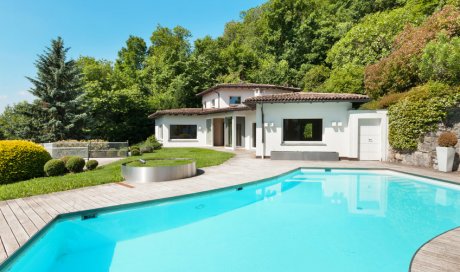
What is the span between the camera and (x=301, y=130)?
16.4 meters

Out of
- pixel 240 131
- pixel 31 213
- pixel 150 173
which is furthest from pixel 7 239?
pixel 240 131

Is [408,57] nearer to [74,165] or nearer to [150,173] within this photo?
[150,173]

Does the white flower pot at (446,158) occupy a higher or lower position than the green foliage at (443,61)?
lower

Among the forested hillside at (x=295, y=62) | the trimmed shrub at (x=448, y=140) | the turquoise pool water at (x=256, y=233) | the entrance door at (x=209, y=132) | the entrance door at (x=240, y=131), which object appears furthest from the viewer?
the entrance door at (x=209, y=132)

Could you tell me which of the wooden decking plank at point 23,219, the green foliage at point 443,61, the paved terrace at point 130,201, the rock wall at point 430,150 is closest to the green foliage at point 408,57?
the green foliage at point 443,61

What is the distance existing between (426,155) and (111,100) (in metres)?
28.0

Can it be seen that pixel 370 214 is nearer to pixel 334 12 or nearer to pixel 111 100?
pixel 111 100

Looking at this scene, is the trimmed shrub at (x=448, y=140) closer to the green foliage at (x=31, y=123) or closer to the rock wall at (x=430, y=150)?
the rock wall at (x=430, y=150)

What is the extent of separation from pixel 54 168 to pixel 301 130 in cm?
1364

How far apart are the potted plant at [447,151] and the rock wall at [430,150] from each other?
1.10ft

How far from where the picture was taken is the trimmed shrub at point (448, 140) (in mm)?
11156

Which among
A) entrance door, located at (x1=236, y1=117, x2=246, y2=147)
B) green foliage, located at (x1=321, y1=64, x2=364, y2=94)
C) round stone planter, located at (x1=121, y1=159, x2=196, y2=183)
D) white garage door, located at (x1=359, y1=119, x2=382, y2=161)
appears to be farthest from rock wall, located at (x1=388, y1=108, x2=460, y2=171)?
round stone planter, located at (x1=121, y1=159, x2=196, y2=183)

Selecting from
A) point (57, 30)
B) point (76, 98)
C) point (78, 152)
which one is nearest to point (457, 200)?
point (78, 152)

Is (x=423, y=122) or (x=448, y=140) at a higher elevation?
(x=423, y=122)
